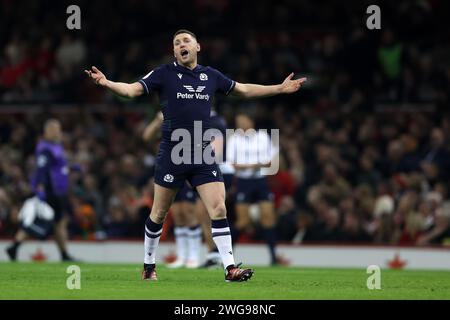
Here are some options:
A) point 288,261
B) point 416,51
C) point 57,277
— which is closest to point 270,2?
point 416,51

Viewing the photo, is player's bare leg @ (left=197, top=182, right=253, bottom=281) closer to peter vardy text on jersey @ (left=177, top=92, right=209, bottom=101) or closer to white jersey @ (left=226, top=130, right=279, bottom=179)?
peter vardy text on jersey @ (left=177, top=92, right=209, bottom=101)

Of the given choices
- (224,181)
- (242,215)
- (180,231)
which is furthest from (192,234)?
(242,215)

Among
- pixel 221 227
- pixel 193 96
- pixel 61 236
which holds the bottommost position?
pixel 61 236

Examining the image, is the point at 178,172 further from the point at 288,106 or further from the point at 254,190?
the point at 288,106

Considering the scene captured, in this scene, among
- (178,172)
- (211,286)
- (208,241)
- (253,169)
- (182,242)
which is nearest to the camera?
(211,286)

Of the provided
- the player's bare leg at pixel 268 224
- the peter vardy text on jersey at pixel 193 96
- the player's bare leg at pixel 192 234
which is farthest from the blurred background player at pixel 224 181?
the peter vardy text on jersey at pixel 193 96

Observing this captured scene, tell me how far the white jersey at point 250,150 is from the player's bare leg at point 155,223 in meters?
5.94

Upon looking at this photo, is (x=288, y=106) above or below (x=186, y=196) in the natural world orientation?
above

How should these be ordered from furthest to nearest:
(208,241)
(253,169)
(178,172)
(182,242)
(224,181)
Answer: (253,169) < (182,242) < (208,241) < (224,181) < (178,172)

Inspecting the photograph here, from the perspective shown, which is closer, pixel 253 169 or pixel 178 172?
pixel 178 172

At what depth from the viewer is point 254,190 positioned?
61.5 feet

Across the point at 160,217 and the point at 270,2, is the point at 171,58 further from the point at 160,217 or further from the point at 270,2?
the point at 160,217

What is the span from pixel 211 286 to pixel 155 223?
1.14 meters

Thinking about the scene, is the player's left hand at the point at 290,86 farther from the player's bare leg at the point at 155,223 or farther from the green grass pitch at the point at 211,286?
the green grass pitch at the point at 211,286
